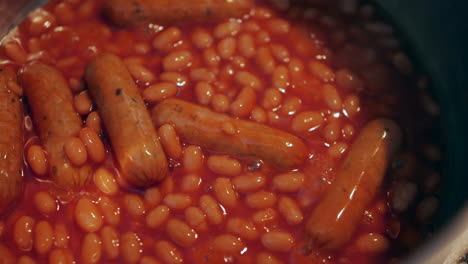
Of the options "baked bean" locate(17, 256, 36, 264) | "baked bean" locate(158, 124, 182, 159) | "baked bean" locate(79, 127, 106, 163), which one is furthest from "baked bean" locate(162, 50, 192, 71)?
"baked bean" locate(17, 256, 36, 264)

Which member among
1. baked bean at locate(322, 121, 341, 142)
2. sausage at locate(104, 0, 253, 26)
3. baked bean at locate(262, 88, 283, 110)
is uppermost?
sausage at locate(104, 0, 253, 26)

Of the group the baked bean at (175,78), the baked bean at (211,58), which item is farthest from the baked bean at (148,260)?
the baked bean at (211,58)

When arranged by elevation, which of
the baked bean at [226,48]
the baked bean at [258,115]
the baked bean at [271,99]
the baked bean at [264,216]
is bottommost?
the baked bean at [264,216]

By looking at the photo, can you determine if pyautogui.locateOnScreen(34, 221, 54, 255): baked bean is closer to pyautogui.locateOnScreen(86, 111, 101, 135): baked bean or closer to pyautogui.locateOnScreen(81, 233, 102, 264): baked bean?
pyautogui.locateOnScreen(81, 233, 102, 264): baked bean

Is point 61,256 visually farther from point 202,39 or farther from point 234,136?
point 202,39

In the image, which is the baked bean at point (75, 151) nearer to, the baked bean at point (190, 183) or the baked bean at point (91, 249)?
the baked bean at point (91, 249)

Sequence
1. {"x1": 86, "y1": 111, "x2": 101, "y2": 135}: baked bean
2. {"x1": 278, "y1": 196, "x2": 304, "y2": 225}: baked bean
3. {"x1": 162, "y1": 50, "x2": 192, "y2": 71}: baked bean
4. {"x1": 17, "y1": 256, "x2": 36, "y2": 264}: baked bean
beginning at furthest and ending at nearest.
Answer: {"x1": 162, "y1": 50, "x2": 192, "y2": 71}: baked bean, {"x1": 86, "y1": 111, "x2": 101, "y2": 135}: baked bean, {"x1": 278, "y1": 196, "x2": 304, "y2": 225}: baked bean, {"x1": 17, "y1": 256, "x2": 36, "y2": 264}: baked bean

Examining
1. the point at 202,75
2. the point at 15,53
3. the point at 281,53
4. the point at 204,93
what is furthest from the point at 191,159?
the point at 15,53

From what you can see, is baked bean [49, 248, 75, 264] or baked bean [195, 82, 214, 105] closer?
baked bean [49, 248, 75, 264]
